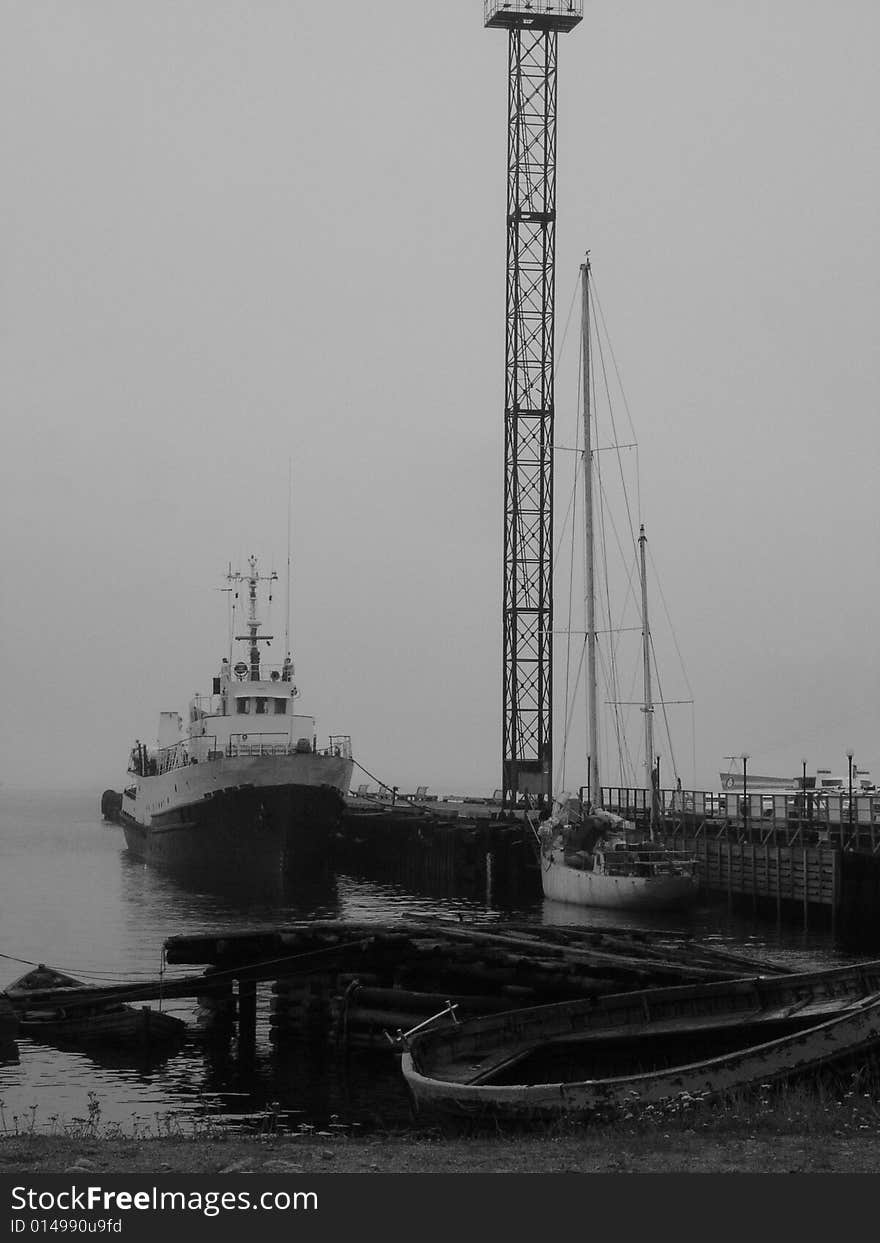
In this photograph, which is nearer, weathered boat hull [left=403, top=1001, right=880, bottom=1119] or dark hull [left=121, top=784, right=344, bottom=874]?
weathered boat hull [left=403, top=1001, right=880, bottom=1119]

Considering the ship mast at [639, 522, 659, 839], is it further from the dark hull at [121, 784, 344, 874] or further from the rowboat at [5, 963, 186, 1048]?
the rowboat at [5, 963, 186, 1048]

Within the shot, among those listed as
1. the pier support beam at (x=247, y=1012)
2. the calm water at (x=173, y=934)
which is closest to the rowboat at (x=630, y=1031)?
the calm water at (x=173, y=934)

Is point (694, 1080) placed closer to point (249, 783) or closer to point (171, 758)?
point (249, 783)

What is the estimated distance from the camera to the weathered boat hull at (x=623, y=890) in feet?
179

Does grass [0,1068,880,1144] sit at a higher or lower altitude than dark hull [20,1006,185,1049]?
higher

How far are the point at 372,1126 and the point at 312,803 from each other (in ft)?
159

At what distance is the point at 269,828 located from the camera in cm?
7038

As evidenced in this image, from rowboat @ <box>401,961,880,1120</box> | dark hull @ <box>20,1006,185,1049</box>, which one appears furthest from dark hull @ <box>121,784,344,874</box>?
rowboat @ <box>401,961,880,1120</box>

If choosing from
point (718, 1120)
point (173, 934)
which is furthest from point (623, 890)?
point (718, 1120)

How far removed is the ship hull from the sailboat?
37.9 feet

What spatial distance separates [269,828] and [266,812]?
83 centimetres

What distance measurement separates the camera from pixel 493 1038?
2320 centimetres

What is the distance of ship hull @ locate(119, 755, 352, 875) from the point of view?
7019 cm

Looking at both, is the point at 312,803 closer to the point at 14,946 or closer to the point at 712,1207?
the point at 14,946
